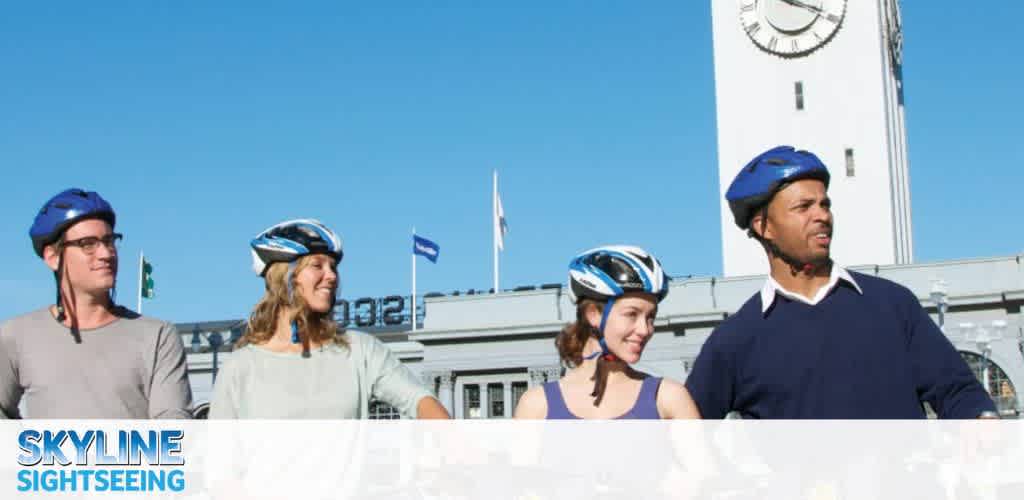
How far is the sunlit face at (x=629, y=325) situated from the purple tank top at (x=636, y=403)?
123 millimetres

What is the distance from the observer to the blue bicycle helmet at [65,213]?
18.8 feet

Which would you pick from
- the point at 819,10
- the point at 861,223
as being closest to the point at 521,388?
the point at 861,223

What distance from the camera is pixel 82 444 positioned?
18.0ft

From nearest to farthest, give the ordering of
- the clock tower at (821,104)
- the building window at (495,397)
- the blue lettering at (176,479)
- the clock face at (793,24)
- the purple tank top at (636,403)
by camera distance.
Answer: the purple tank top at (636,403)
the blue lettering at (176,479)
the building window at (495,397)
the clock tower at (821,104)
the clock face at (793,24)

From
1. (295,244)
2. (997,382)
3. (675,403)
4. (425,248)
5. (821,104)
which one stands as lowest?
(997,382)

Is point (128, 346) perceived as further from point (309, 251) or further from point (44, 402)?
point (309, 251)

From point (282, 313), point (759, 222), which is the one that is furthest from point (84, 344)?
point (759, 222)

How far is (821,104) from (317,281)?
44.5 metres

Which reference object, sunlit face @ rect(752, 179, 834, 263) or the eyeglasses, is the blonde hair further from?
sunlit face @ rect(752, 179, 834, 263)

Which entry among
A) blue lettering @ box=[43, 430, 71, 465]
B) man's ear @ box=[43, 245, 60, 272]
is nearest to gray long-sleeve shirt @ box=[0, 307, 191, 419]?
blue lettering @ box=[43, 430, 71, 465]

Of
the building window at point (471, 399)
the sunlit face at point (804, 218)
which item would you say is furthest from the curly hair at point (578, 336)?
the building window at point (471, 399)

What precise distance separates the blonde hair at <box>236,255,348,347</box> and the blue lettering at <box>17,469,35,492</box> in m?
1.03

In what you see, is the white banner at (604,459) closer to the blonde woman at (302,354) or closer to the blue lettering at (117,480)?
the blonde woman at (302,354)

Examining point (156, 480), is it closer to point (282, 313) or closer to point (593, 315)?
point (282, 313)
